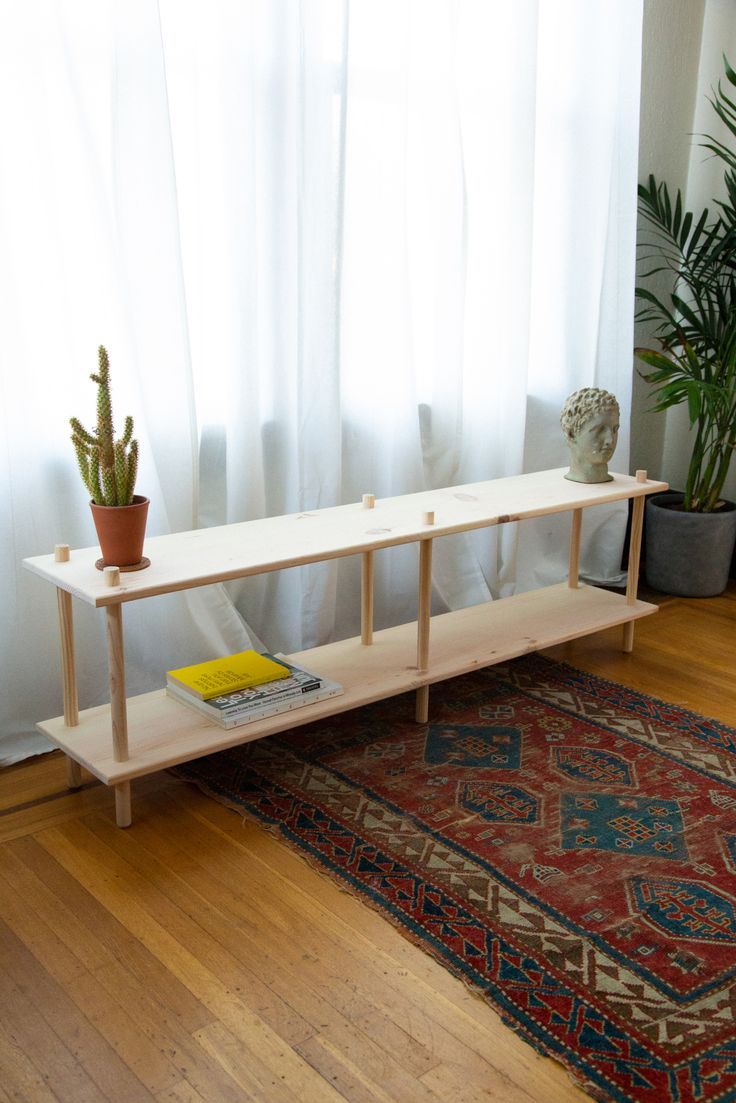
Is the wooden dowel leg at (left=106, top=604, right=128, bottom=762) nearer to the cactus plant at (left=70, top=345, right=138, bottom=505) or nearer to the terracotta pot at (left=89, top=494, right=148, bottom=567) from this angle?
the terracotta pot at (left=89, top=494, right=148, bottom=567)

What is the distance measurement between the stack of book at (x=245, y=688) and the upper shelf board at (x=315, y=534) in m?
0.33

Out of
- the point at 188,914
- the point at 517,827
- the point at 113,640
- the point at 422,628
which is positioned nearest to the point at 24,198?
the point at 113,640

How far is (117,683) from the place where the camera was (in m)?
2.43

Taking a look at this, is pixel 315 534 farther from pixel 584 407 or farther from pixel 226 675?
pixel 584 407

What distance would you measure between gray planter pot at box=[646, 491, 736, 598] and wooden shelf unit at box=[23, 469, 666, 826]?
2.14 feet

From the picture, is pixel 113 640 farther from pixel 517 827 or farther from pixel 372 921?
pixel 517 827

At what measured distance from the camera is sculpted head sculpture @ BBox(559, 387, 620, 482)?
10.7 feet

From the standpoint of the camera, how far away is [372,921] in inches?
87.0

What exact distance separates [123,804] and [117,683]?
0.30m

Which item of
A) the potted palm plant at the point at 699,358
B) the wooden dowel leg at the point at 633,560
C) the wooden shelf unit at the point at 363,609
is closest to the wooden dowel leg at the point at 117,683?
the wooden shelf unit at the point at 363,609

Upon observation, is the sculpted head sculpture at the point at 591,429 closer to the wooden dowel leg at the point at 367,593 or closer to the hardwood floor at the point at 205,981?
the wooden dowel leg at the point at 367,593

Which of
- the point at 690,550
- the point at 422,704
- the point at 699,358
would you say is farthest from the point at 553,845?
the point at 699,358

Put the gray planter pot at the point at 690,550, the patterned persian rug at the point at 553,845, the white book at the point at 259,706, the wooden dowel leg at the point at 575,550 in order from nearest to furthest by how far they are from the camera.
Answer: the patterned persian rug at the point at 553,845 → the white book at the point at 259,706 → the wooden dowel leg at the point at 575,550 → the gray planter pot at the point at 690,550

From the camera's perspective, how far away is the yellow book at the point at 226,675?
2736mm
